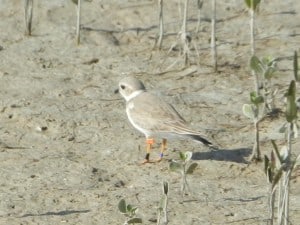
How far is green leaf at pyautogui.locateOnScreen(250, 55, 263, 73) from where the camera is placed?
24.3ft

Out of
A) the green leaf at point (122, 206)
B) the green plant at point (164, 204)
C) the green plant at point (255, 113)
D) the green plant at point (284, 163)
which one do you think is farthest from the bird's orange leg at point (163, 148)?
the green plant at point (284, 163)

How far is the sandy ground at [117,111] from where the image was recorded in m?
7.49

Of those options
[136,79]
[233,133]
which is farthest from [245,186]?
[136,79]

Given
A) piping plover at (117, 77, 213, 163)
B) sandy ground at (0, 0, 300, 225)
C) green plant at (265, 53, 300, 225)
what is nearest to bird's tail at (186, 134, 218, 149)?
piping plover at (117, 77, 213, 163)

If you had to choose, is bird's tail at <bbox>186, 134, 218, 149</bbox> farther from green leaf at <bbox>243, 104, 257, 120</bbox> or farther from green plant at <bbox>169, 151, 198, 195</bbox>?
green plant at <bbox>169, 151, 198, 195</bbox>

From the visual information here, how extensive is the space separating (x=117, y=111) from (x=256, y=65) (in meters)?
1.90

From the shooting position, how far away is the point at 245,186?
25.7 ft

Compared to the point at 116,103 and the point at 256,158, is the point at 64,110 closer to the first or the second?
the point at 116,103

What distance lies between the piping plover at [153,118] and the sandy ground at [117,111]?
0.52 feet

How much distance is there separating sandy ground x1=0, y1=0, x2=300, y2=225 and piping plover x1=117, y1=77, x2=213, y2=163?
0.16 metres

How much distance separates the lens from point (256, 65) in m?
7.59

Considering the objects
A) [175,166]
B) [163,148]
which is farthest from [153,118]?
[175,166]

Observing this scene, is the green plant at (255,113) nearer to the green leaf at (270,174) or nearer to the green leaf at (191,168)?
the green leaf at (191,168)

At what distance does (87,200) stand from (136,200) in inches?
13.1
